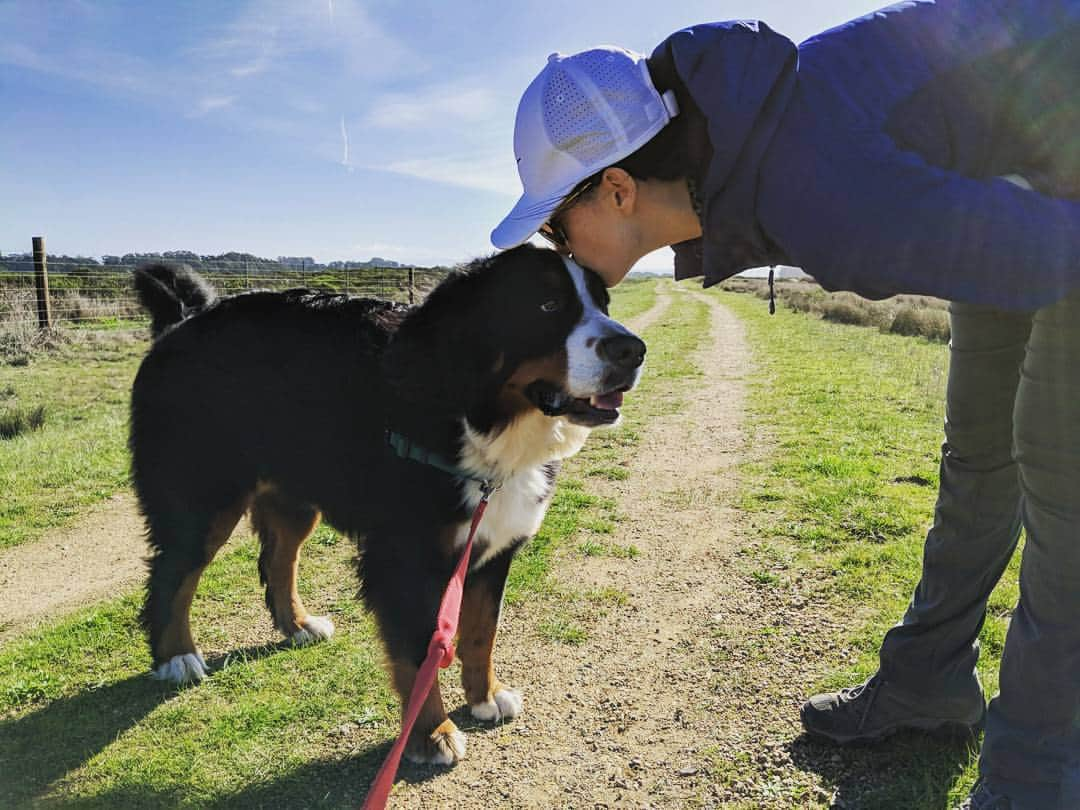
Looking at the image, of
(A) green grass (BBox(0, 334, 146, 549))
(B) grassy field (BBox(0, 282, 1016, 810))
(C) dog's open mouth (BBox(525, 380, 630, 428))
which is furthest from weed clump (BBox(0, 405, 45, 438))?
(C) dog's open mouth (BBox(525, 380, 630, 428))

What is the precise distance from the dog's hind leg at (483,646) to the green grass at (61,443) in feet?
11.5

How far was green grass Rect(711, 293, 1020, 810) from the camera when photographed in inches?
98.4

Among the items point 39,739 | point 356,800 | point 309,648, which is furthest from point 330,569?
point 356,800

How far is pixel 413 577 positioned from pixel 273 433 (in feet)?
3.24

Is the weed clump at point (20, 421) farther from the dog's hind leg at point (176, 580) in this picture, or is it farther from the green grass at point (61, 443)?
the dog's hind leg at point (176, 580)

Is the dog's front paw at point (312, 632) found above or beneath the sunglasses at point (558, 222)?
beneath

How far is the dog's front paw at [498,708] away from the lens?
114 inches

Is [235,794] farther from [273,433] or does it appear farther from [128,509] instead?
[128,509]

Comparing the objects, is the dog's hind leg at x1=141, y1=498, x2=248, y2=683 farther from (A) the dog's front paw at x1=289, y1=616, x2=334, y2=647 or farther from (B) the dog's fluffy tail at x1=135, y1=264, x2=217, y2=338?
(B) the dog's fluffy tail at x1=135, y1=264, x2=217, y2=338

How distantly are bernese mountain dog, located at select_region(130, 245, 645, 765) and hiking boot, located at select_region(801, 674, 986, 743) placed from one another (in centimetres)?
122

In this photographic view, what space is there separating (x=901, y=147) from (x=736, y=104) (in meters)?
0.42

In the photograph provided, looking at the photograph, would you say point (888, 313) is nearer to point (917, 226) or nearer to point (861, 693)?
point (861, 693)

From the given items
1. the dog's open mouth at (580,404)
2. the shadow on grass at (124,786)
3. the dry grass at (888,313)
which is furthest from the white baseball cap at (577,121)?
the dry grass at (888,313)

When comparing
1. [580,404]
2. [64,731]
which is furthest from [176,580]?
[580,404]
